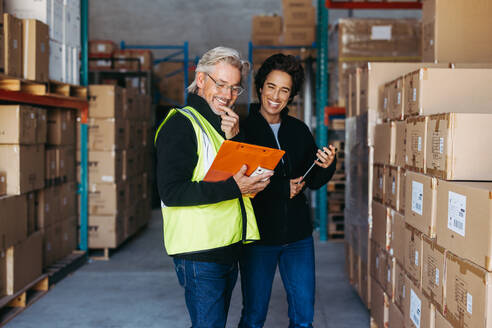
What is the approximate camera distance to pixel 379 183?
3578 millimetres

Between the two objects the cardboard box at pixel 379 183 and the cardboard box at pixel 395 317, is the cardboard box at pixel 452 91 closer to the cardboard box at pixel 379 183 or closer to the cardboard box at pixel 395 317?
the cardboard box at pixel 379 183

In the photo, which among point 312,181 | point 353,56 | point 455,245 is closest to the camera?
point 455,245

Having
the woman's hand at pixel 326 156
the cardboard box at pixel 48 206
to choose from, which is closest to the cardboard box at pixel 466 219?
the woman's hand at pixel 326 156

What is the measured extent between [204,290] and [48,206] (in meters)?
3.32

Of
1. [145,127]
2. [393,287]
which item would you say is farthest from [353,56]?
[393,287]

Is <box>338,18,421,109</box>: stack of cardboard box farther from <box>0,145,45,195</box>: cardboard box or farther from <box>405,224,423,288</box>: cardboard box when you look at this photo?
<box>405,224,423,288</box>: cardboard box

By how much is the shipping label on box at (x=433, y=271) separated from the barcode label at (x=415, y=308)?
4.7 inches

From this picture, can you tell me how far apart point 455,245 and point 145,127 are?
586 cm

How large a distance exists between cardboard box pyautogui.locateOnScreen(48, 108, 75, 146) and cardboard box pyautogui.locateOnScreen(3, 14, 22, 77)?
3.18 feet

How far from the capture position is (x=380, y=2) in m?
5.84

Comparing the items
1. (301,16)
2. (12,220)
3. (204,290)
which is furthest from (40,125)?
(301,16)

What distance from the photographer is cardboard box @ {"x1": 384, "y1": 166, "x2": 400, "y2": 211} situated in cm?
307

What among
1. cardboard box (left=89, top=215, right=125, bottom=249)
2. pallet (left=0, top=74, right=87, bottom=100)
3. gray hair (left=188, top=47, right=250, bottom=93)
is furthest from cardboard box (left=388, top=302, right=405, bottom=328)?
cardboard box (left=89, top=215, right=125, bottom=249)

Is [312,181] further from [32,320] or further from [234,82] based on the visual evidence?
[32,320]
